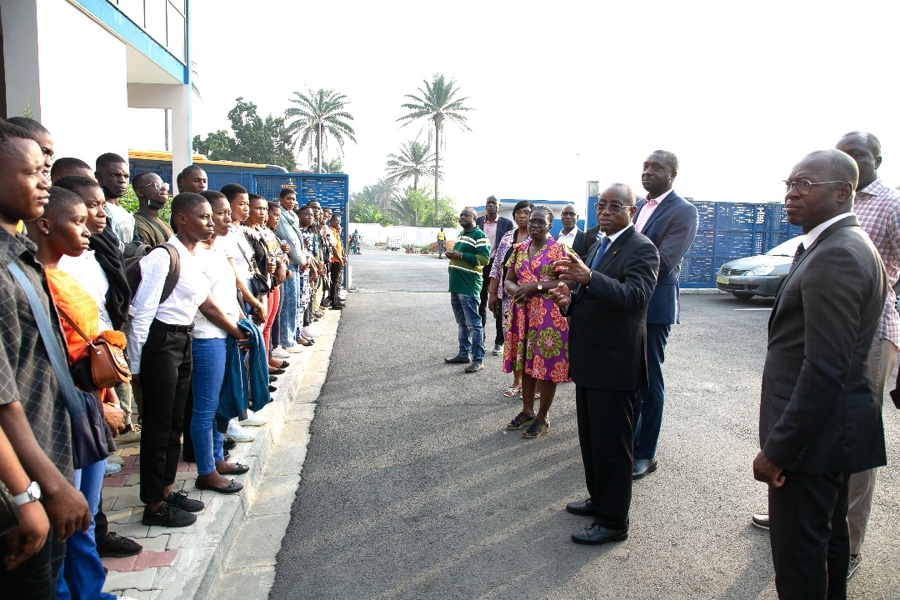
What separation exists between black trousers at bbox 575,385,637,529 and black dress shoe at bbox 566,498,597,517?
295 millimetres

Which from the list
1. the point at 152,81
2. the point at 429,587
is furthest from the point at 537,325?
the point at 152,81

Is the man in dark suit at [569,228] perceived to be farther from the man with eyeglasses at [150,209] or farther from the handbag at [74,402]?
the handbag at [74,402]

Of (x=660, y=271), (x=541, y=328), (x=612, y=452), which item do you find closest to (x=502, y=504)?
(x=612, y=452)

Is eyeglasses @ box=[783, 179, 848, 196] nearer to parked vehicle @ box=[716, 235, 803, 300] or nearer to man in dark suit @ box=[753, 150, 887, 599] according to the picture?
man in dark suit @ box=[753, 150, 887, 599]

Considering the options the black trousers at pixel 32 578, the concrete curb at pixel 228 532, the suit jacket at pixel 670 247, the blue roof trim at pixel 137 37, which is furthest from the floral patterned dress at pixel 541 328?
the blue roof trim at pixel 137 37

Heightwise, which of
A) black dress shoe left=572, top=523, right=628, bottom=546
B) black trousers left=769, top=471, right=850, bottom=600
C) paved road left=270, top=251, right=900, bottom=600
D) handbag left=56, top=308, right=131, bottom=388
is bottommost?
paved road left=270, top=251, right=900, bottom=600

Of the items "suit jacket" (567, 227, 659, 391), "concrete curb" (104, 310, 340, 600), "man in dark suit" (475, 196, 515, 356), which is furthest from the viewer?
"man in dark suit" (475, 196, 515, 356)

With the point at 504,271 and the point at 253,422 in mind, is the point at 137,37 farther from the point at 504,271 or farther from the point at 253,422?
the point at 253,422

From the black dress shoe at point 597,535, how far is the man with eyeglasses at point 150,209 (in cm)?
349

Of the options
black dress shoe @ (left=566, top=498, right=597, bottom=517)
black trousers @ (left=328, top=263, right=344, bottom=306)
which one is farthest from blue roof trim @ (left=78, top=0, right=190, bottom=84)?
black dress shoe @ (left=566, top=498, right=597, bottom=517)

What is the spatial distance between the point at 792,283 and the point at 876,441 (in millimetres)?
662

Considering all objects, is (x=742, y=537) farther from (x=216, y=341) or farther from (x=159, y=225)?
(x=159, y=225)

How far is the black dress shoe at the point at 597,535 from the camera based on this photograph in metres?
3.55

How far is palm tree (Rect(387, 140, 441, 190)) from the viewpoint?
185 ft
